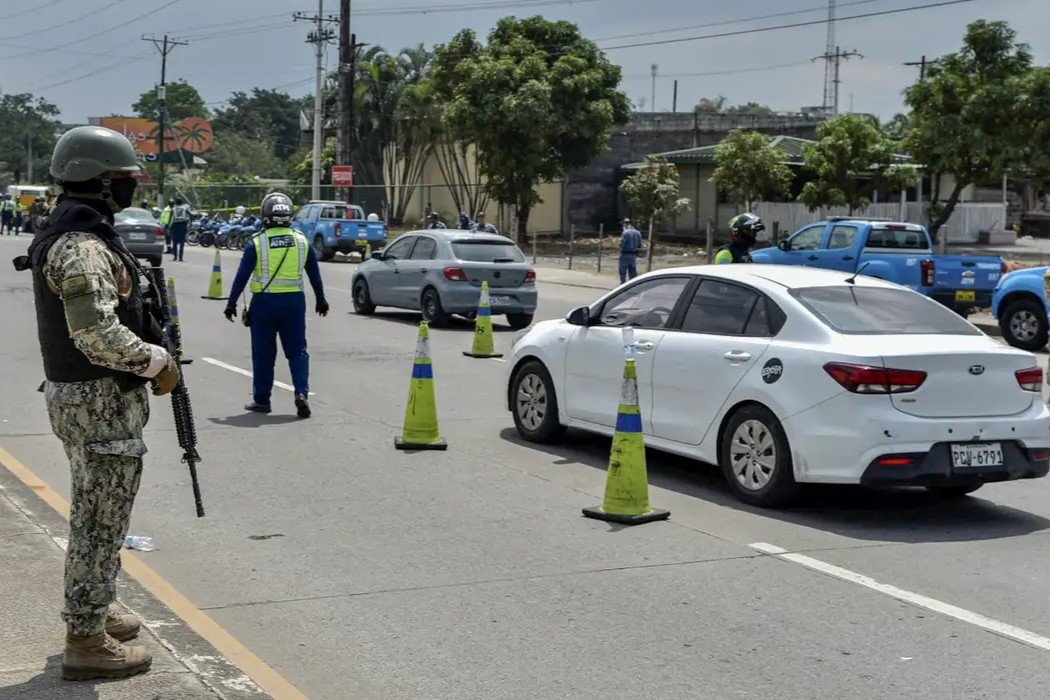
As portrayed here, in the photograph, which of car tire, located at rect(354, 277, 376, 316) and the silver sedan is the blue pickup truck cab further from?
car tire, located at rect(354, 277, 376, 316)

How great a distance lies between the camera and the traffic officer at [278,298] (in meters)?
12.5

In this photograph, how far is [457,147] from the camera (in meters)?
61.6

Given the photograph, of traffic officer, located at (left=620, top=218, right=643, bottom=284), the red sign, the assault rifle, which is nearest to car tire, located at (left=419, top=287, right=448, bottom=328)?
traffic officer, located at (left=620, top=218, right=643, bottom=284)

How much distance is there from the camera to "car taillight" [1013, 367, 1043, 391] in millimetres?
8867

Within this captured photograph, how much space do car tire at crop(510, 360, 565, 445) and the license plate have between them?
3462mm

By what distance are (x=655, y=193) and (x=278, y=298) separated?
116 feet

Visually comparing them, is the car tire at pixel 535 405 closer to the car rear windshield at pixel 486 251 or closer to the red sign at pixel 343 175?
the car rear windshield at pixel 486 251

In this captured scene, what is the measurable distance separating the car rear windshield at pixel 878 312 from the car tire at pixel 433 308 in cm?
1269

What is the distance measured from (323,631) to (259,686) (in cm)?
85

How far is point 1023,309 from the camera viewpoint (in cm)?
2075

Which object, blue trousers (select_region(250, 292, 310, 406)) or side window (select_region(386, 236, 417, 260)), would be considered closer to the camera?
blue trousers (select_region(250, 292, 310, 406))

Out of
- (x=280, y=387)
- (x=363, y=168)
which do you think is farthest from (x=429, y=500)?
(x=363, y=168)

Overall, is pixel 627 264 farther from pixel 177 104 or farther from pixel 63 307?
pixel 177 104

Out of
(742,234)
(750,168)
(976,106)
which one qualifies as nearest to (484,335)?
(742,234)
